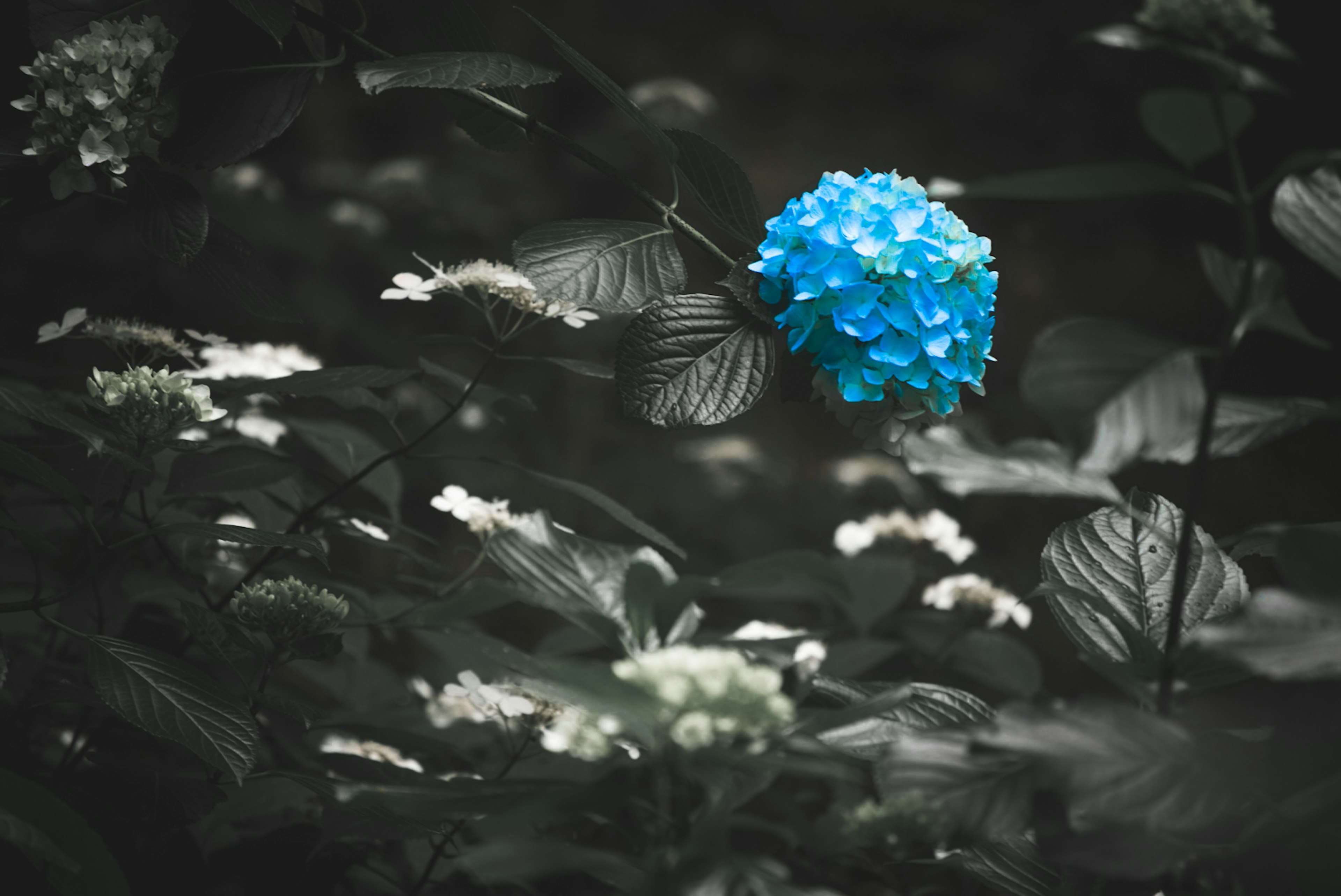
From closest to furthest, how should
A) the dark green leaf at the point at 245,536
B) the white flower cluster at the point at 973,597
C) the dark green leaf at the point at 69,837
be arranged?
the dark green leaf at the point at 69,837 < the dark green leaf at the point at 245,536 < the white flower cluster at the point at 973,597

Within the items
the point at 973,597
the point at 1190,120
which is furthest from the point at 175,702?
the point at 973,597

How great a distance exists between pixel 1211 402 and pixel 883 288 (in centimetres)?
24

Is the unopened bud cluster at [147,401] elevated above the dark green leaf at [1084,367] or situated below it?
below

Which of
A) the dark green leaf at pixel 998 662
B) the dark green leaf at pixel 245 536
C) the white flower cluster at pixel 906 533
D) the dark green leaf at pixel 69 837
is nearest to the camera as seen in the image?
the dark green leaf at pixel 69 837

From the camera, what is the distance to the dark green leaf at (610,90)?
559mm

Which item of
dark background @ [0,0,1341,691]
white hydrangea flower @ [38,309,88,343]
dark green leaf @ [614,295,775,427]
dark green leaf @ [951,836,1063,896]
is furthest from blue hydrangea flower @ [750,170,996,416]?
dark background @ [0,0,1341,691]

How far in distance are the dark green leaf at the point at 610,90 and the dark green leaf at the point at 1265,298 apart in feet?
1.07

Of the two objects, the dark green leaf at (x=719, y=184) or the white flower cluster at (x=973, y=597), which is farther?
the white flower cluster at (x=973, y=597)

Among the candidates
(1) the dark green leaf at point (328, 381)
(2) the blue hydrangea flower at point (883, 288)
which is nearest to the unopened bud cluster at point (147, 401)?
(1) the dark green leaf at point (328, 381)

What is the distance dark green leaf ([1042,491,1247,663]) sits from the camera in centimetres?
44

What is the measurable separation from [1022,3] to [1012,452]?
8.93 feet

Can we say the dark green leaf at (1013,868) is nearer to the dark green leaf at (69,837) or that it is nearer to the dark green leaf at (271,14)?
the dark green leaf at (69,837)

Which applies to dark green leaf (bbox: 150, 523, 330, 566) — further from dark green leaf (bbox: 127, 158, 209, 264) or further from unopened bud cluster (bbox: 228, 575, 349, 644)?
dark green leaf (bbox: 127, 158, 209, 264)

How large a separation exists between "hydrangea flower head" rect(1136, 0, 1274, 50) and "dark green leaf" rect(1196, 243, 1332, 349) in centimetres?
7
